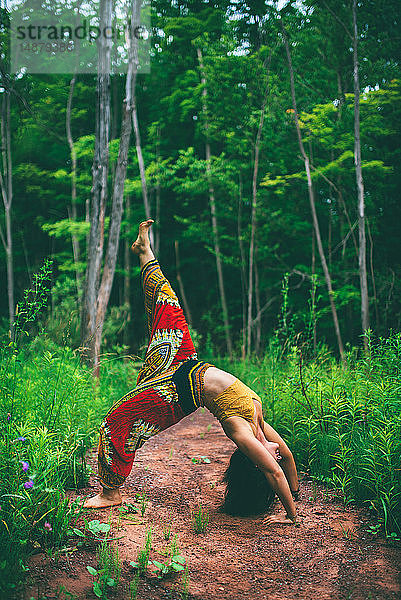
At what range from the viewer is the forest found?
115 inches

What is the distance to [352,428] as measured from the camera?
3.35 m

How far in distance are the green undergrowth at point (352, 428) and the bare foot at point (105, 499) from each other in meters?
1.40

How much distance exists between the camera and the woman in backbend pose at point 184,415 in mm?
2686

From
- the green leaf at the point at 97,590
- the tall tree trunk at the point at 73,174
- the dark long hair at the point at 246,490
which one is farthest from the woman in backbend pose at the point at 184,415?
the tall tree trunk at the point at 73,174

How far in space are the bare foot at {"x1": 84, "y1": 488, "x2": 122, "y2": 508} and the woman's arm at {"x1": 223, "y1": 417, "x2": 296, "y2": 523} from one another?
80 cm

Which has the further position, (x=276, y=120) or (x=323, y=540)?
(x=276, y=120)

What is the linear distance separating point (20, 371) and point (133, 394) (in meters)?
1.30

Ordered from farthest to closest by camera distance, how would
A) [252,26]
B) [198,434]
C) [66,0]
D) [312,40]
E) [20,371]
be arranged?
[66,0] < [252,26] < [312,40] < [198,434] < [20,371]

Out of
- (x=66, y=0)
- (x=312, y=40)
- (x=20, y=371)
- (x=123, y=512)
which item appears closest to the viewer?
(x=123, y=512)

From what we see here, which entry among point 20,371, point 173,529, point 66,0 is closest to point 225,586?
point 173,529

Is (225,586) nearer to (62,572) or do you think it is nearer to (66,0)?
(62,572)

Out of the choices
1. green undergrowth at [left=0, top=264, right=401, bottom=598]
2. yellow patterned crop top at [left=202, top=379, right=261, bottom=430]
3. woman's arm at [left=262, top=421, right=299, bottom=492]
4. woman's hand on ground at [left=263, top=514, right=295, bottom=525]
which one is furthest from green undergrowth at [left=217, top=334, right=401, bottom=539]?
yellow patterned crop top at [left=202, top=379, right=261, bottom=430]

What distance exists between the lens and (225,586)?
2.20m

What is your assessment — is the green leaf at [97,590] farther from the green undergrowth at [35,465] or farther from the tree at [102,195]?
the tree at [102,195]
